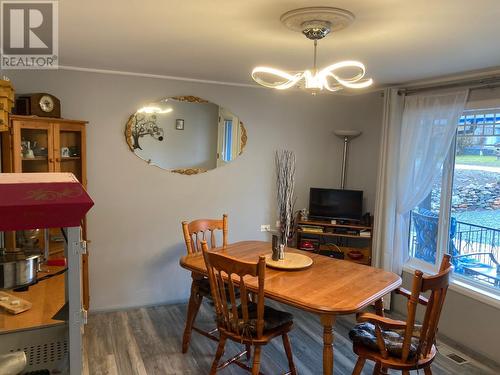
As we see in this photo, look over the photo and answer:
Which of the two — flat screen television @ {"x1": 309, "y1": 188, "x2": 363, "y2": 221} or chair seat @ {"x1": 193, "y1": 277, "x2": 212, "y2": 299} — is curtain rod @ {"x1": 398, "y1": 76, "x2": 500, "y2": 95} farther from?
chair seat @ {"x1": 193, "y1": 277, "x2": 212, "y2": 299}

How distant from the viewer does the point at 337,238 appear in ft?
14.5

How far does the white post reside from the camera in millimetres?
1103

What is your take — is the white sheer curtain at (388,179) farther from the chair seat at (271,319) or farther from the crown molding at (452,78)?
the chair seat at (271,319)

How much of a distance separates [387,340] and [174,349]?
5.60 feet

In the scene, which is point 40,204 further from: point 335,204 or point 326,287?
point 335,204

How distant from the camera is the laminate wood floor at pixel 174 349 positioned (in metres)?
2.89

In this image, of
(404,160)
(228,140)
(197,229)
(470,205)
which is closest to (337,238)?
(404,160)

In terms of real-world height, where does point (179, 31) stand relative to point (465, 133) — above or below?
above

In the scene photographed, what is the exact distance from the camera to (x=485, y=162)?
3.33 meters

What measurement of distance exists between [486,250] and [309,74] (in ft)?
7.96

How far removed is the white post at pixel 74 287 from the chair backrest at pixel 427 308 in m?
1.55

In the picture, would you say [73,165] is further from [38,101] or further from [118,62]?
[118,62]

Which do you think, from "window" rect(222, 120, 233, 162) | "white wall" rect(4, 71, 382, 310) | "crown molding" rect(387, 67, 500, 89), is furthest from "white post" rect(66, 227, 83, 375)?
"crown molding" rect(387, 67, 500, 89)

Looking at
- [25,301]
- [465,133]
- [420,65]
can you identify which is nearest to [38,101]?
[25,301]
